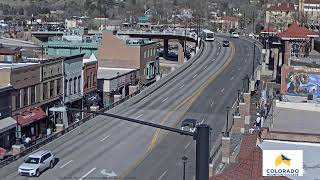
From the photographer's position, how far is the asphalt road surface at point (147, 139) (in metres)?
32.1

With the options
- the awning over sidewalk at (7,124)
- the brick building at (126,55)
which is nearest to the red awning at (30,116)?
the awning over sidewalk at (7,124)

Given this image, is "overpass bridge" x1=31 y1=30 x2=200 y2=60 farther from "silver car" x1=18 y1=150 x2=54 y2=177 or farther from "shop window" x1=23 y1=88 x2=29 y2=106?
"silver car" x1=18 y1=150 x2=54 y2=177

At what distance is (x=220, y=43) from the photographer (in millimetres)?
101250

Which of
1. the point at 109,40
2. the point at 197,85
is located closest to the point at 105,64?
the point at 109,40

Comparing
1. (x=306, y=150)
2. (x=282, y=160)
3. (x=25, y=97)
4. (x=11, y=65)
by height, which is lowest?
(x=25, y=97)

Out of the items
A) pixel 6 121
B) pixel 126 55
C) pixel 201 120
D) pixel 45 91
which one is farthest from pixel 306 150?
pixel 126 55

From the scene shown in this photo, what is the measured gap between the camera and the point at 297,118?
31047mm

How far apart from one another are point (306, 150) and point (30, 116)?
24.3 meters

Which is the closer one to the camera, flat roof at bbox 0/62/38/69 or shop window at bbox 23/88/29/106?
flat roof at bbox 0/62/38/69

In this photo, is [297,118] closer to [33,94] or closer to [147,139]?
[147,139]

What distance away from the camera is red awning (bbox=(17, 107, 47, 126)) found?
41.4m

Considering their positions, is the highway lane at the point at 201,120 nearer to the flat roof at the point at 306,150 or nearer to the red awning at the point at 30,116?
the flat roof at the point at 306,150

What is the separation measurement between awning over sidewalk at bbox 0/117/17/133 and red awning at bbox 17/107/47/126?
86 centimetres

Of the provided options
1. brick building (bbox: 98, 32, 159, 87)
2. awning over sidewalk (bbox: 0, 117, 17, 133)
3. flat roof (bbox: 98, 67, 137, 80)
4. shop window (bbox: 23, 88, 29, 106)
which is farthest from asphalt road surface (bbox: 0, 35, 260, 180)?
brick building (bbox: 98, 32, 159, 87)
